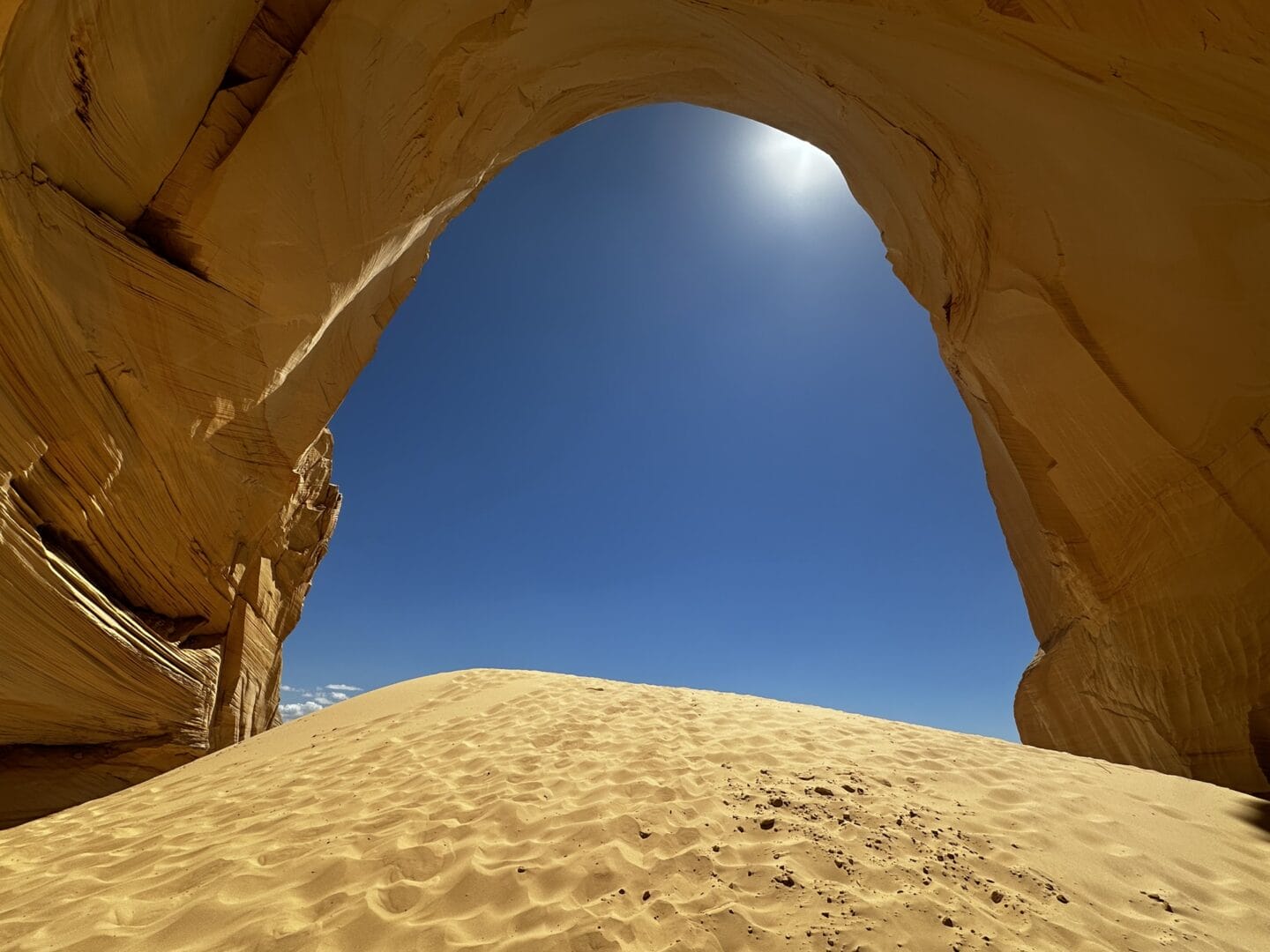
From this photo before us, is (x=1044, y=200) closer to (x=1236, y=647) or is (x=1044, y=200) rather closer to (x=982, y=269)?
(x=982, y=269)

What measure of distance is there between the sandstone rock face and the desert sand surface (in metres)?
2.00

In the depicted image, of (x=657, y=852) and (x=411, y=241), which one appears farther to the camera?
(x=411, y=241)

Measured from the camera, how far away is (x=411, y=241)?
8914 mm

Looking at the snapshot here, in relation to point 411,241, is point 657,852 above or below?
below

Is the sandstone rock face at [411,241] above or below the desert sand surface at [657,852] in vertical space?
above

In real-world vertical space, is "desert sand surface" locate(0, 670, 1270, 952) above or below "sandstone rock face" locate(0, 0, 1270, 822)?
below

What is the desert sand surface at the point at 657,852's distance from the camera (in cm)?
285

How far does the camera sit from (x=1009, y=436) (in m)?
8.26

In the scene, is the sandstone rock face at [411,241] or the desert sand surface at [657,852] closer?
the desert sand surface at [657,852]

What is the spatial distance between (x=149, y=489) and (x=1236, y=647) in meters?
13.2

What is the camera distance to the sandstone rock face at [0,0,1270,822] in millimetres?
5145

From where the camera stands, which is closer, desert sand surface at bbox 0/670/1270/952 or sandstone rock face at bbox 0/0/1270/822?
desert sand surface at bbox 0/670/1270/952

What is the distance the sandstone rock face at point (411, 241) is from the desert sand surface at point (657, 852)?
2.00m

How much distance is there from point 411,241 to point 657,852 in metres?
9.29
